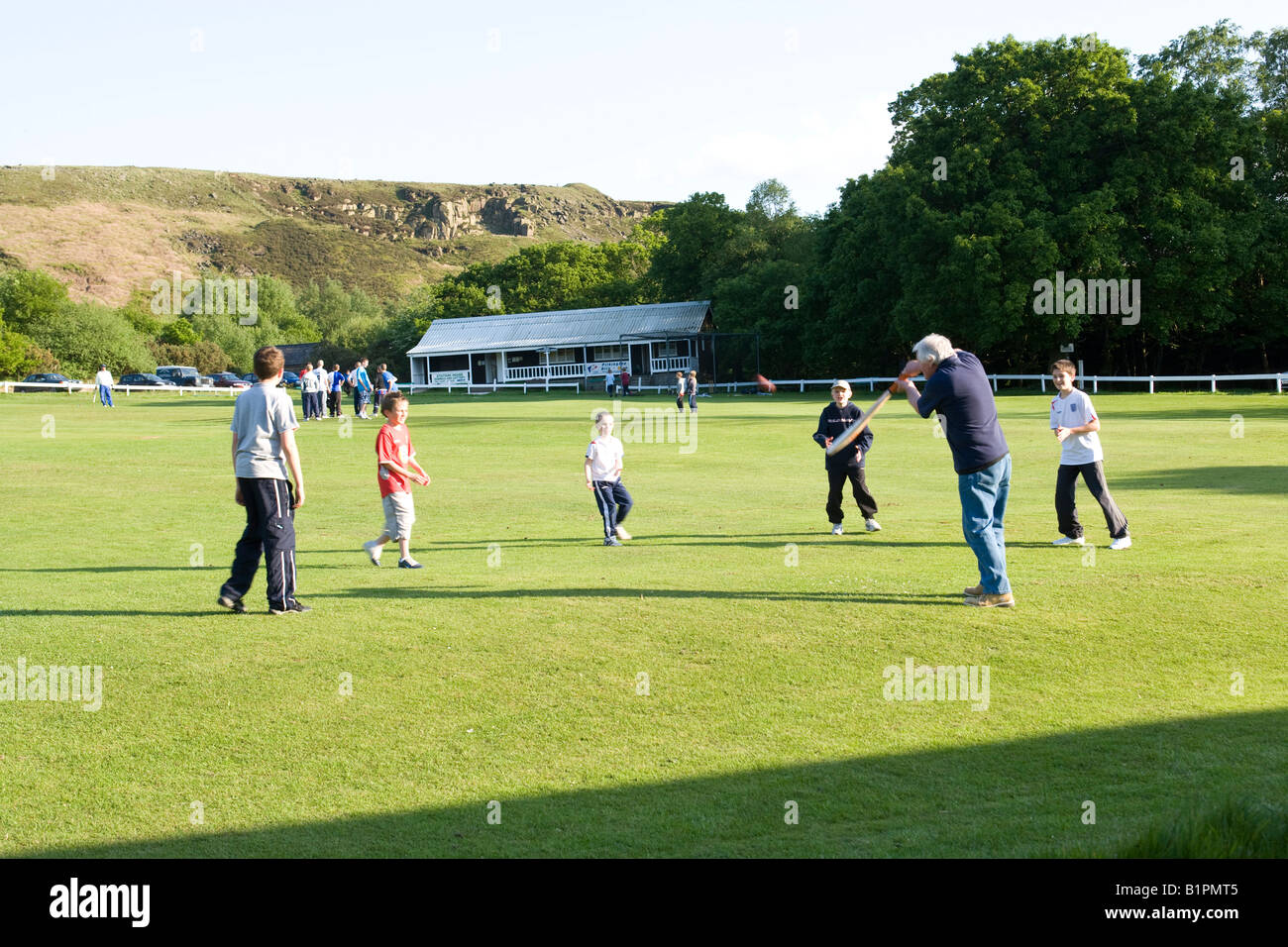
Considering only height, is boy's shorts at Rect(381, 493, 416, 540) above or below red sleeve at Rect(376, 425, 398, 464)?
below

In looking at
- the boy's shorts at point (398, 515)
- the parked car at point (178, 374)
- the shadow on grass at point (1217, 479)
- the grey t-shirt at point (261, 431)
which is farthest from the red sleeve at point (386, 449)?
the parked car at point (178, 374)

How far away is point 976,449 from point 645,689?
379 cm

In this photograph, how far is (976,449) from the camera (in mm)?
9320

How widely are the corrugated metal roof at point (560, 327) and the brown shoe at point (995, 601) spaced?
67069 millimetres

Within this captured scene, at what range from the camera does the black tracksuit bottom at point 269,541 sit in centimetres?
925

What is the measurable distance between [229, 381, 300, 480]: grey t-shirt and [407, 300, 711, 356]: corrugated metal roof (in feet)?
221

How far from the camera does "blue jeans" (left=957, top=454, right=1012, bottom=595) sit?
928cm

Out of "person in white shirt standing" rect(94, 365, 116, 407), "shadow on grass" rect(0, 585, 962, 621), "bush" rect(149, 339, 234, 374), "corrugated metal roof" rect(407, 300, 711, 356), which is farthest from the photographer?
"bush" rect(149, 339, 234, 374)

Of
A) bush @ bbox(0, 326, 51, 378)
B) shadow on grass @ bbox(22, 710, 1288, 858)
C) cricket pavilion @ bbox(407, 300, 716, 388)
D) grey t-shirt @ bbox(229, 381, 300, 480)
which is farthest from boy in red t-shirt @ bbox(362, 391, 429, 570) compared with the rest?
bush @ bbox(0, 326, 51, 378)

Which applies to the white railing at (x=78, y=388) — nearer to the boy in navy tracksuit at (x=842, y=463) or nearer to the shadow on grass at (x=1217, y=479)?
the shadow on grass at (x=1217, y=479)

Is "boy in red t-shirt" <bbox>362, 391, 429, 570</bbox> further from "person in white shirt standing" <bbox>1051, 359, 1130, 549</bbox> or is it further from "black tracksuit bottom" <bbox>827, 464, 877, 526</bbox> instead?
"person in white shirt standing" <bbox>1051, 359, 1130, 549</bbox>

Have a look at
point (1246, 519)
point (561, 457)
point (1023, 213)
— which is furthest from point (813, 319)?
point (1246, 519)
